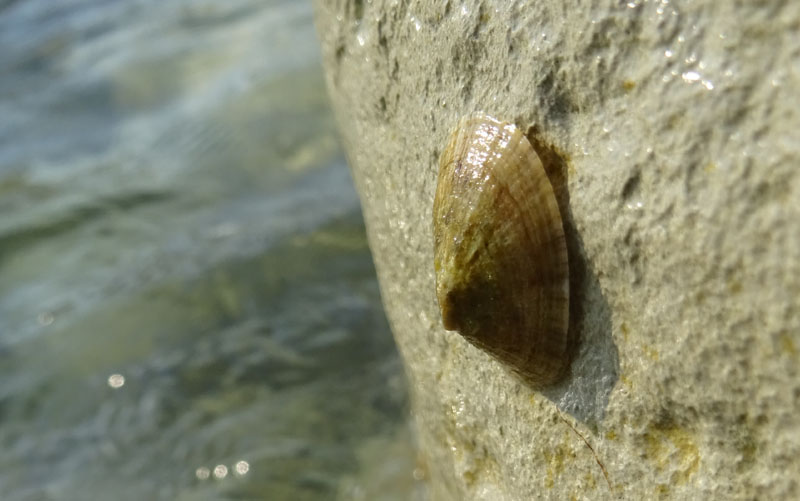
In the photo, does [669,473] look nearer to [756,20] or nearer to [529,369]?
[529,369]

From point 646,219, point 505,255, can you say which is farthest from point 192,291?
point 646,219

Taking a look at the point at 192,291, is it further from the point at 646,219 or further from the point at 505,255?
the point at 646,219

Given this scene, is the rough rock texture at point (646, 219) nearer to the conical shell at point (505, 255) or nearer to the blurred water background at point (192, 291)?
the conical shell at point (505, 255)

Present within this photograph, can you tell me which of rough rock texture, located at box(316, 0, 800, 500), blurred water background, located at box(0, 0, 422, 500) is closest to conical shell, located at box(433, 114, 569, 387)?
rough rock texture, located at box(316, 0, 800, 500)

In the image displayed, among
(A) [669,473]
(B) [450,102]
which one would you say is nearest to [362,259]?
(B) [450,102]

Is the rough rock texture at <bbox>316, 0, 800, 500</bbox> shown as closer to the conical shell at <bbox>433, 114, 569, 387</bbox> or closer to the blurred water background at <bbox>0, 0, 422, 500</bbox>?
the conical shell at <bbox>433, 114, 569, 387</bbox>
